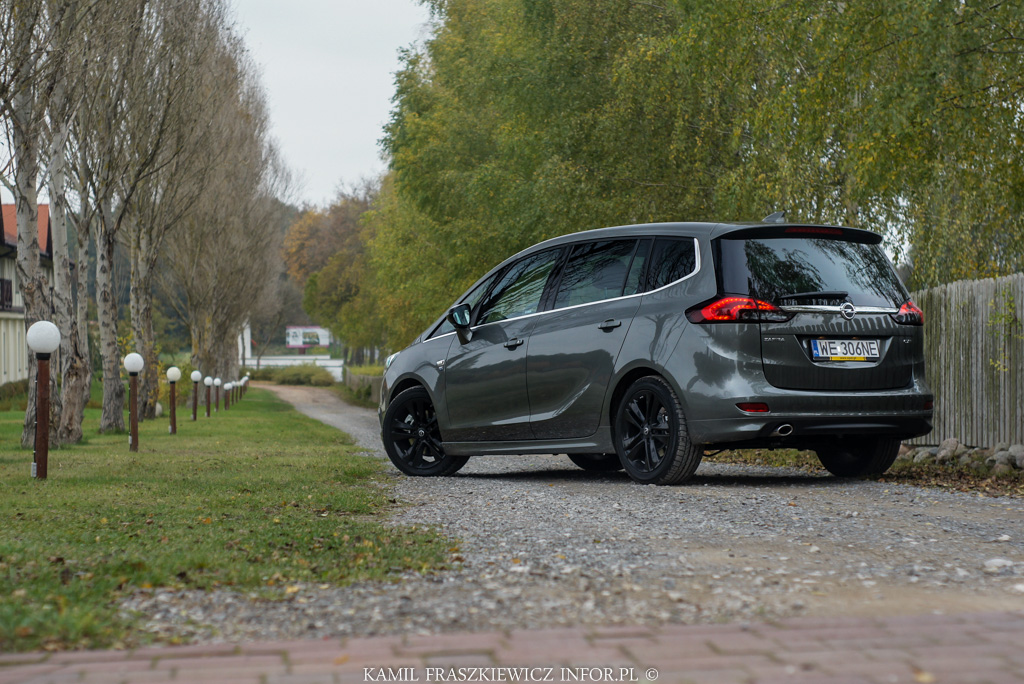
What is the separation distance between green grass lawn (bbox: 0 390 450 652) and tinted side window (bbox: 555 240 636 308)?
6.87ft

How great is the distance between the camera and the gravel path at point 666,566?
12.3 feet

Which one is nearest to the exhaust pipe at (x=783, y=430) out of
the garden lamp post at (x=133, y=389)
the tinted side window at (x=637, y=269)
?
the tinted side window at (x=637, y=269)

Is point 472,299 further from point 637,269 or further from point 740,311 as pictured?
point 740,311

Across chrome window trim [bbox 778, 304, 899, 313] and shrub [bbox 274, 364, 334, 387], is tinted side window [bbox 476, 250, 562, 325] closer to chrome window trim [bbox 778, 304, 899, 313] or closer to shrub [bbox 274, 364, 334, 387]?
chrome window trim [bbox 778, 304, 899, 313]

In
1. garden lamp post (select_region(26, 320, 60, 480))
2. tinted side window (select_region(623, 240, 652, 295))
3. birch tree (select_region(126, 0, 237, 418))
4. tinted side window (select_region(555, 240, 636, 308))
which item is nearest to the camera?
tinted side window (select_region(623, 240, 652, 295))

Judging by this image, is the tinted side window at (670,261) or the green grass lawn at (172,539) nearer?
the green grass lawn at (172,539)

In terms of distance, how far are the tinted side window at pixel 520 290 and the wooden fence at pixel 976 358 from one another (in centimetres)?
419

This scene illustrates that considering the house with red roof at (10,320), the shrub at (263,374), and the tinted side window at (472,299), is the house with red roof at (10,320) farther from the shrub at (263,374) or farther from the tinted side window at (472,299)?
the tinted side window at (472,299)

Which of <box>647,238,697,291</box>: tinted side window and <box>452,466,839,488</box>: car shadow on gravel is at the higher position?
<box>647,238,697,291</box>: tinted side window

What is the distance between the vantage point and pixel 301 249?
8406cm

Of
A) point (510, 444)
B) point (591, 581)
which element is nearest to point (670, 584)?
point (591, 581)

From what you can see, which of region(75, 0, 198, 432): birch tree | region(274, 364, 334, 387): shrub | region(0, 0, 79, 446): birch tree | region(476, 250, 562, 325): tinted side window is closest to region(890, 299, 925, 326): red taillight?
region(476, 250, 562, 325): tinted side window

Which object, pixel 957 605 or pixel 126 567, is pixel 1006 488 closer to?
pixel 957 605

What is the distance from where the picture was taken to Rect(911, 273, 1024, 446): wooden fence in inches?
386
